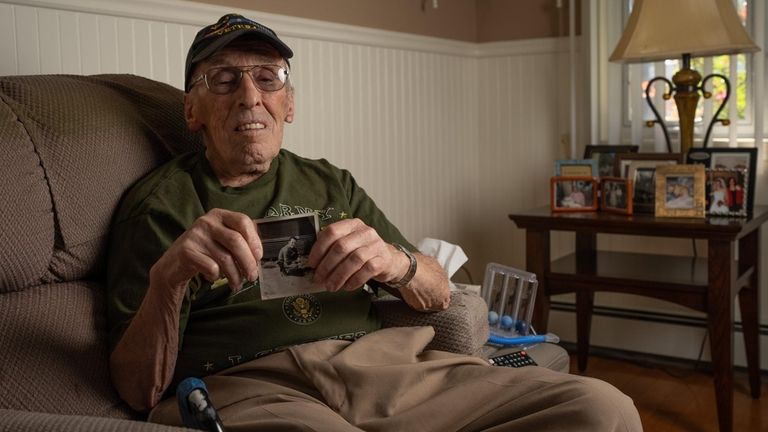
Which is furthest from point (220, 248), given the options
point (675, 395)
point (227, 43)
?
point (675, 395)

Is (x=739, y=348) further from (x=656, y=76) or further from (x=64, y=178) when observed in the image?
(x=64, y=178)

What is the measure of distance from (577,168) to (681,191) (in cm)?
36

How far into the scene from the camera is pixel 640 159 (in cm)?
261

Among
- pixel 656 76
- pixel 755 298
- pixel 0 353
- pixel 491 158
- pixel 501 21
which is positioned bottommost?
pixel 755 298

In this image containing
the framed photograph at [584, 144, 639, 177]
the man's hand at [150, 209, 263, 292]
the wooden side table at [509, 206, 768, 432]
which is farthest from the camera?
the framed photograph at [584, 144, 639, 177]

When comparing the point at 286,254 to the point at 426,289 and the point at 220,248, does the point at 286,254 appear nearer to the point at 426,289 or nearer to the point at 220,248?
the point at 220,248

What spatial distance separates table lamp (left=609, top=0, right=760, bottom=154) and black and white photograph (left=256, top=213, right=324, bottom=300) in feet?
5.31

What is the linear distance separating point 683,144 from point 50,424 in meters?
2.24

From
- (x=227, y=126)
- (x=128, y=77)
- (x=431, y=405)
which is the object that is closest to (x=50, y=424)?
(x=431, y=405)

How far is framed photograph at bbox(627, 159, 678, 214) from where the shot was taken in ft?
8.36

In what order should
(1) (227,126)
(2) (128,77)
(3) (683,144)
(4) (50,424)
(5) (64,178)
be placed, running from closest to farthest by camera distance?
1. (4) (50,424)
2. (5) (64,178)
3. (1) (227,126)
4. (2) (128,77)
5. (3) (683,144)

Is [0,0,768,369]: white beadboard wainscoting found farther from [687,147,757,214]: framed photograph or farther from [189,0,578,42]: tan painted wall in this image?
[687,147,757,214]: framed photograph

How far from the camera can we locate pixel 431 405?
1290 mm

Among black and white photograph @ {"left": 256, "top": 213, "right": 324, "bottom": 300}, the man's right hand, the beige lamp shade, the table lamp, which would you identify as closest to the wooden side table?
the table lamp
